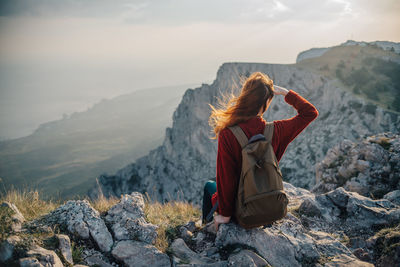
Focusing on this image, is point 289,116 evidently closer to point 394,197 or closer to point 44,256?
point 394,197

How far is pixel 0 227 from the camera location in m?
3.18

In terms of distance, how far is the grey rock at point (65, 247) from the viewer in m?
3.12

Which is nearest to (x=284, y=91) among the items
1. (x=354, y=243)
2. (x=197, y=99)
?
(x=354, y=243)

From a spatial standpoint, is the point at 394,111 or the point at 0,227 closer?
the point at 0,227

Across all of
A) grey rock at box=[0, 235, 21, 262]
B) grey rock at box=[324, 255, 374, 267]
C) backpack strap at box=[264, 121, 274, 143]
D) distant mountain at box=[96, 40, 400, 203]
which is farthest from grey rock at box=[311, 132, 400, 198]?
grey rock at box=[0, 235, 21, 262]

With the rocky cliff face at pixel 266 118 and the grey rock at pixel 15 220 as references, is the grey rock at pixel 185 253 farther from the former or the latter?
the rocky cliff face at pixel 266 118

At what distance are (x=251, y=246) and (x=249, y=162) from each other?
164 centimetres

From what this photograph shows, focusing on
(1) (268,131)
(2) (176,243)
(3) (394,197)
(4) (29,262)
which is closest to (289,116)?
(3) (394,197)

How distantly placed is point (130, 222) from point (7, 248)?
1.75 m

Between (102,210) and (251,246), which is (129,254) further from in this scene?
(251,246)

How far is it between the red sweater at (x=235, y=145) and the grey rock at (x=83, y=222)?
2007 mm

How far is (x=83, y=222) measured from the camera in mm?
3785

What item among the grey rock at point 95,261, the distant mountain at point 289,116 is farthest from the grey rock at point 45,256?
the distant mountain at point 289,116

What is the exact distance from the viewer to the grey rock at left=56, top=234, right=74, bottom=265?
312cm
